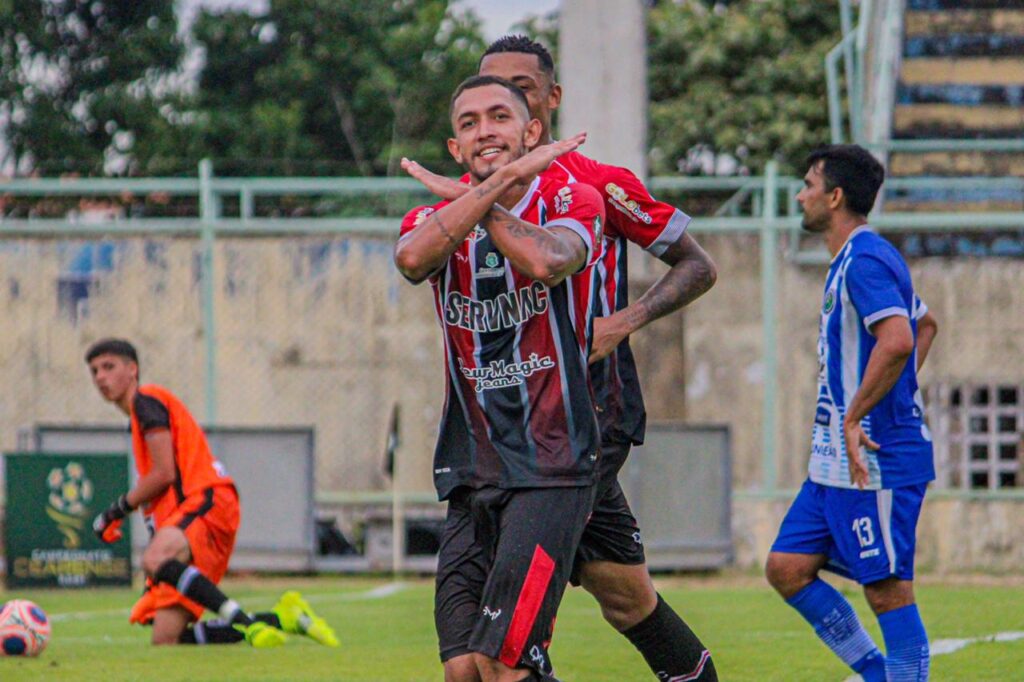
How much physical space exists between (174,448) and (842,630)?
167 inches

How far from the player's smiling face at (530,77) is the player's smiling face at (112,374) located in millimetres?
4341

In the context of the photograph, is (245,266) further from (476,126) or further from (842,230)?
(476,126)

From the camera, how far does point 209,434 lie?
13.4 meters

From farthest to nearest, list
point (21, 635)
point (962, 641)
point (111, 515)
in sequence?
1. point (111, 515)
2. point (21, 635)
3. point (962, 641)

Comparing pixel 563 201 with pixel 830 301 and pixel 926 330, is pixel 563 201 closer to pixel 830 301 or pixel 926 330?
pixel 830 301

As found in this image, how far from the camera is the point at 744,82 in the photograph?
25.6 m

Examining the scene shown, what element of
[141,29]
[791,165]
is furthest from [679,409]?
[141,29]

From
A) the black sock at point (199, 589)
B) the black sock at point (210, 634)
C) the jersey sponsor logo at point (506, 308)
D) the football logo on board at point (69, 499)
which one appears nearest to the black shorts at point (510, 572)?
the jersey sponsor logo at point (506, 308)

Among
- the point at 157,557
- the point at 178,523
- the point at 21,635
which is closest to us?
the point at 21,635

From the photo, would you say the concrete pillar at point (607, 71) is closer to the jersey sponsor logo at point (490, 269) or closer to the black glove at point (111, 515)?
the black glove at point (111, 515)

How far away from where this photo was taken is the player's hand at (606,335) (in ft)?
15.5

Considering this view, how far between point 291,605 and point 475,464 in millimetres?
4582

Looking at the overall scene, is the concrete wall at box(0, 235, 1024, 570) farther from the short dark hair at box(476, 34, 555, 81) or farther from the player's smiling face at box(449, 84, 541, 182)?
the player's smiling face at box(449, 84, 541, 182)

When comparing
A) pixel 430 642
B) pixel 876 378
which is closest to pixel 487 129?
pixel 876 378
